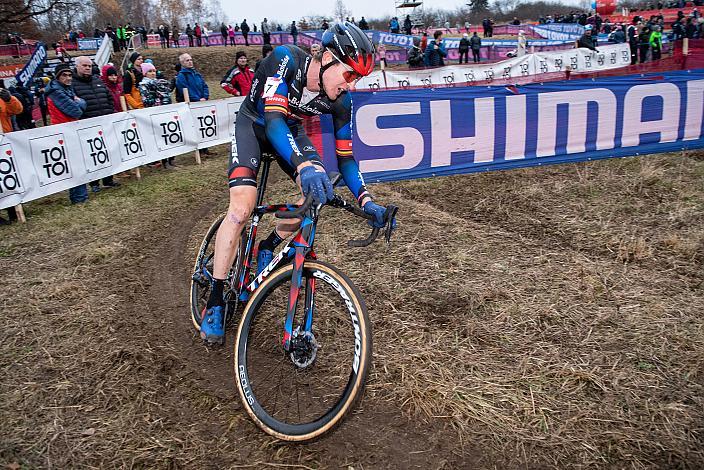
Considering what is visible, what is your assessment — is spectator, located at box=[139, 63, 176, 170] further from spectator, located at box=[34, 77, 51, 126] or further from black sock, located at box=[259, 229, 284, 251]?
black sock, located at box=[259, 229, 284, 251]

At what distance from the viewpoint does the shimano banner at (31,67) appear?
47.0ft

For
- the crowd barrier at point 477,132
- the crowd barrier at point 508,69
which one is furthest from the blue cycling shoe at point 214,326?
the crowd barrier at point 508,69

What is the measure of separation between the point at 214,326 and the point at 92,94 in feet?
26.2

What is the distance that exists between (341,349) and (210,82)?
3121cm

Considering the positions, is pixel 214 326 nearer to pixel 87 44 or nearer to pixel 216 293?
pixel 216 293

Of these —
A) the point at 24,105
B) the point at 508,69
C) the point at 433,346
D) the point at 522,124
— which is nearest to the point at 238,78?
the point at 24,105

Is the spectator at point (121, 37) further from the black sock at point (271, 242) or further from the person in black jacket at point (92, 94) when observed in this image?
the black sock at point (271, 242)

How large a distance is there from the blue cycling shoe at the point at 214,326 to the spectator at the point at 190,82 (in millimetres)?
9955

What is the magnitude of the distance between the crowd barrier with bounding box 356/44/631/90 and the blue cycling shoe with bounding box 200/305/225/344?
16322 mm

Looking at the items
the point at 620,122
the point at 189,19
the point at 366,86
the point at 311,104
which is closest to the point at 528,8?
the point at 189,19

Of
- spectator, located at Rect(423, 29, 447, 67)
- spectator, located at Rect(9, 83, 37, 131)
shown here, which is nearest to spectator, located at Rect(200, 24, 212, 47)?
spectator, located at Rect(423, 29, 447, 67)

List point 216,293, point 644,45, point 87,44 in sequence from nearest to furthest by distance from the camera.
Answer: point 216,293 → point 644,45 → point 87,44

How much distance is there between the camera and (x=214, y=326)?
12.6 ft

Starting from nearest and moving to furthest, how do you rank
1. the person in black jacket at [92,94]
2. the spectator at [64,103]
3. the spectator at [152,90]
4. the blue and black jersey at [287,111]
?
the blue and black jersey at [287,111] < the spectator at [64,103] < the person in black jacket at [92,94] < the spectator at [152,90]
